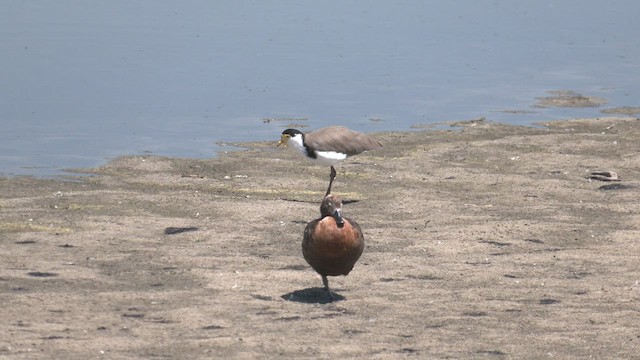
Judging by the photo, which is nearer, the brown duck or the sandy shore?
the sandy shore

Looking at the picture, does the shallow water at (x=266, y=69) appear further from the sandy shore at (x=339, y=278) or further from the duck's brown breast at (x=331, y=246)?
the duck's brown breast at (x=331, y=246)

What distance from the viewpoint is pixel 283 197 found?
65.4 ft

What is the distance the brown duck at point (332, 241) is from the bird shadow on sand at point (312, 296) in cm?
26

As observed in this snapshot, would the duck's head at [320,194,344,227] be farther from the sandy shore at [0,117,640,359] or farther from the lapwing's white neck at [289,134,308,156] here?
the lapwing's white neck at [289,134,308,156]

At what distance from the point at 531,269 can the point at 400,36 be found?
910 inches

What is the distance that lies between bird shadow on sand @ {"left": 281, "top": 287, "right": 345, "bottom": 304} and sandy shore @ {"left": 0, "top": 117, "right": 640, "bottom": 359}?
0.13 feet

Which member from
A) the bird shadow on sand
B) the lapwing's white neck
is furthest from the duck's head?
the lapwing's white neck

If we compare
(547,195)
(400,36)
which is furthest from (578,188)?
(400,36)

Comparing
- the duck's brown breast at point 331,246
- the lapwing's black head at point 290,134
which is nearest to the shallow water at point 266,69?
the lapwing's black head at point 290,134

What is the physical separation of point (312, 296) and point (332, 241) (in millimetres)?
669

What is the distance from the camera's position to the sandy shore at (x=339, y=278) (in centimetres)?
1252

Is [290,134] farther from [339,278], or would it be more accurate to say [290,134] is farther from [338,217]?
[338,217]

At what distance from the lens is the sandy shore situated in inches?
493

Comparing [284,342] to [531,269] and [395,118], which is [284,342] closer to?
[531,269]
